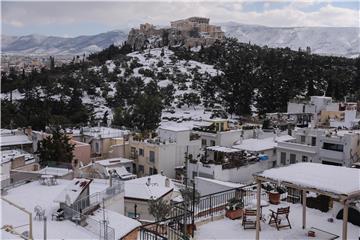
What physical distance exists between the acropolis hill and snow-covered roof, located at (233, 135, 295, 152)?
6790 centimetres

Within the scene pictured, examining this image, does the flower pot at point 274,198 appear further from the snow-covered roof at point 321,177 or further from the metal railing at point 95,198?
the metal railing at point 95,198

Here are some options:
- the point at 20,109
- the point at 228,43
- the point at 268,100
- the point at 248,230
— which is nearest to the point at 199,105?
the point at 268,100

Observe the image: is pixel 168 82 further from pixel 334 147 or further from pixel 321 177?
pixel 321 177

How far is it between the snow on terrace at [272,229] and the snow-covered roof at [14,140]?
19.2m

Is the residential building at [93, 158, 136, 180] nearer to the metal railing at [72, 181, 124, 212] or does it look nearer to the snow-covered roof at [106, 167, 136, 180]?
the snow-covered roof at [106, 167, 136, 180]

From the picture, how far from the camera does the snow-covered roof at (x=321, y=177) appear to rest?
6246 millimetres

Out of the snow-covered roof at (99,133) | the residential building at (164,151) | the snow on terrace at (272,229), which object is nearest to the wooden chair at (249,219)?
the snow on terrace at (272,229)

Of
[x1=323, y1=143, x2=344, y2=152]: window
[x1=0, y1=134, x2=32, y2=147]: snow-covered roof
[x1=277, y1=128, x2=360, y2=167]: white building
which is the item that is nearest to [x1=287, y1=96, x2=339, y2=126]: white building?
[x1=277, y1=128, x2=360, y2=167]: white building

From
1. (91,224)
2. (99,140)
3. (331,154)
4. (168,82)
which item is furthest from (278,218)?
(168,82)

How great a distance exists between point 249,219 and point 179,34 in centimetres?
9421

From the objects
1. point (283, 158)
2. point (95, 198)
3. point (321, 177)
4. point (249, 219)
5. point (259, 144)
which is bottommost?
point (283, 158)

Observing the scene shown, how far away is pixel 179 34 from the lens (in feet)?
326

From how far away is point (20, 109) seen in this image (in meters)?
43.5

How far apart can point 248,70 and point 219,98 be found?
7.69 m
